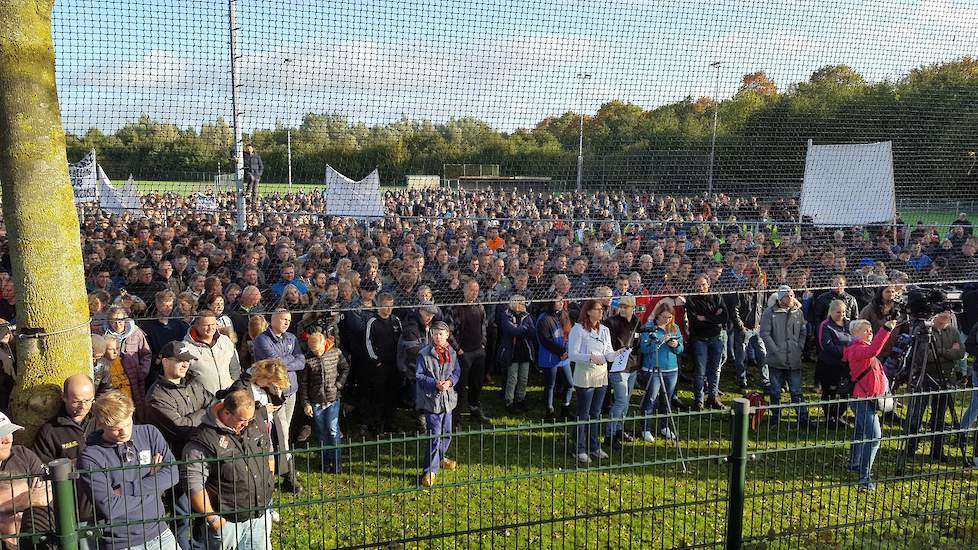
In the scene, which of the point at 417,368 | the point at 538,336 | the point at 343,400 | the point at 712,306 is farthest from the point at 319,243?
the point at 712,306

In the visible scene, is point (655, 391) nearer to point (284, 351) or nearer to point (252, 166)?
point (284, 351)

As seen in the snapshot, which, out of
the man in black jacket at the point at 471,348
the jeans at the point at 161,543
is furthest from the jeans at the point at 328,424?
the jeans at the point at 161,543

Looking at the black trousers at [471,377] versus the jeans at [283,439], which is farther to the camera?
the black trousers at [471,377]

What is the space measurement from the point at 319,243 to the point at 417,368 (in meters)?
4.51

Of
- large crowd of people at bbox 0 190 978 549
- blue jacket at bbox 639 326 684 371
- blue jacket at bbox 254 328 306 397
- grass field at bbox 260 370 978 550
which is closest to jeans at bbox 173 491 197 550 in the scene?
large crowd of people at bbox 0 190 978 549

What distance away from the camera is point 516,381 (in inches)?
307

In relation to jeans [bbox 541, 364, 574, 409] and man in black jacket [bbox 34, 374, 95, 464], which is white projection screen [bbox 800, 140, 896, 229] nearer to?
jeans [bbox 541, 364, 574, 409]

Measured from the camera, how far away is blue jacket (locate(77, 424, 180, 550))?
318 centimetres

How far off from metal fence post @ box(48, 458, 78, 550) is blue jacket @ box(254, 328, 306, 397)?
9.24 feet

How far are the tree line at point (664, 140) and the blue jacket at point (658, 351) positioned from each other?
1461 mm

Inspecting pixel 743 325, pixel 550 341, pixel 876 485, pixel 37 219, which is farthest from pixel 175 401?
pixel 743 325

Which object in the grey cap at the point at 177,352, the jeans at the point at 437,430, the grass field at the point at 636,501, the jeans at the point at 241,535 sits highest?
the grey cap at the point at 177,352

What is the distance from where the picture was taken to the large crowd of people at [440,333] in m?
3.71

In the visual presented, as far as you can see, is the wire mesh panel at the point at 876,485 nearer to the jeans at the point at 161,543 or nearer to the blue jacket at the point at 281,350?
the jeans at the point at 161,543
